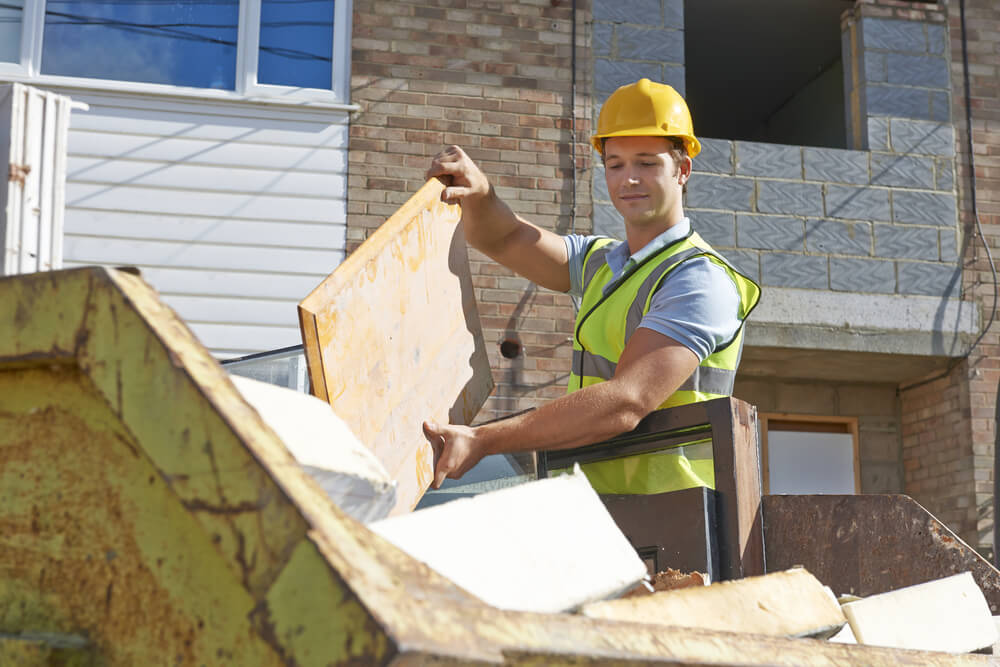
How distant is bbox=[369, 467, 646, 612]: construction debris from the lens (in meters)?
1.30

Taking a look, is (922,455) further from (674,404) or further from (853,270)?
(674,404)

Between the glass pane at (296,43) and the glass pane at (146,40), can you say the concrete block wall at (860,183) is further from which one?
the glass pane at (146,40)

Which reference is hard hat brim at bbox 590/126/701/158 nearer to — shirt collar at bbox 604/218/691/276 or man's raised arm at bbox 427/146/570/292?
shirt collar at bbox 604/218/691/276

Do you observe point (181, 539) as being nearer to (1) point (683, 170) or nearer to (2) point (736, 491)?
(2) point (736, 491)

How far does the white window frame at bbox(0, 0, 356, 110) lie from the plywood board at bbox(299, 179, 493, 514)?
197 inches

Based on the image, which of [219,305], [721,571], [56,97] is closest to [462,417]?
[721,571]

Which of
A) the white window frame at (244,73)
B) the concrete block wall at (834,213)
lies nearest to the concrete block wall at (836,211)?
the concrete block wall at (834,213)

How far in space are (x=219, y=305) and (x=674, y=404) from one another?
523 cm

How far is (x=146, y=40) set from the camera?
→ 7.85 meters

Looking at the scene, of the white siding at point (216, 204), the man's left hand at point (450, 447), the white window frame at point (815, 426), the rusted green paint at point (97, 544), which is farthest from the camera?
the white window frame at point (815, 426)

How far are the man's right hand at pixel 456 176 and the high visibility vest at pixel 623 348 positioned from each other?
0.48 m

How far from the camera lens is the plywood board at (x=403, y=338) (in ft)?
7.43

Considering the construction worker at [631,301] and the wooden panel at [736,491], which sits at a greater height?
the construction worker at [631,301]

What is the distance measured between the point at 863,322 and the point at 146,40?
5621 mm
